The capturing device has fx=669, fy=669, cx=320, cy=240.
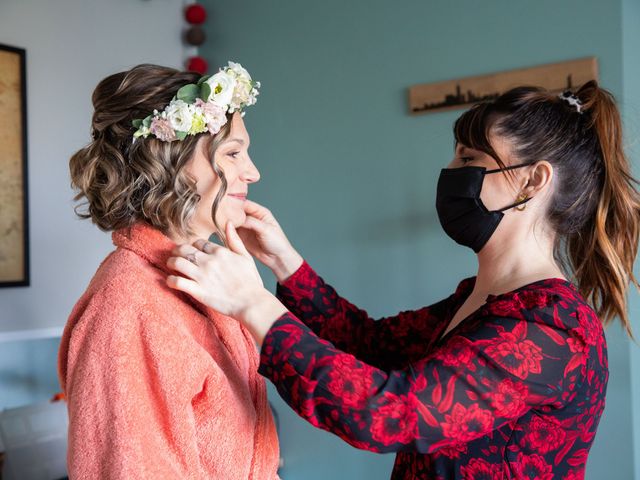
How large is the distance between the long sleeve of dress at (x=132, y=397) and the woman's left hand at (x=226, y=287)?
8 centimetres

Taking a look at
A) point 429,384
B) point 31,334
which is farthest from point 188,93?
point 31,334

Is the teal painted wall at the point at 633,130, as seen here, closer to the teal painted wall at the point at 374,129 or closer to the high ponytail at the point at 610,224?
the teal painted wall at the point at 374,129

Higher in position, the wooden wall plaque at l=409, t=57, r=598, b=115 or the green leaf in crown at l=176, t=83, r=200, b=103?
the wooden wall plaque at l=409, t=57, r=598, b=115

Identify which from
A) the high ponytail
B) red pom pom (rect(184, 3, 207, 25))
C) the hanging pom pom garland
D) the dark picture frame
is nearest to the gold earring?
the high ponytail

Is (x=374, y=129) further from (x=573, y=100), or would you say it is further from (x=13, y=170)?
(x=13, y=170)

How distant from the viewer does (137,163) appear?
120 centimetres

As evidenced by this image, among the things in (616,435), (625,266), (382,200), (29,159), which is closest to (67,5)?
(29,159)

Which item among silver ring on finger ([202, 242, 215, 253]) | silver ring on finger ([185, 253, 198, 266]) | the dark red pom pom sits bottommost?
silver ring on finger ([185, 253, 198, 266])

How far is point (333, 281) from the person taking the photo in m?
2.59

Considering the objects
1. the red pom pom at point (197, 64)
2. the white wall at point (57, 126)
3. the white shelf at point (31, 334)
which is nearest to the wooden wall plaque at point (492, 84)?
the red pom pom at point (197, 64)

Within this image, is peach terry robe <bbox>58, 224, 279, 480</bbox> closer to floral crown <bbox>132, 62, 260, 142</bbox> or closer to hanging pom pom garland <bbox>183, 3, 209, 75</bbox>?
floral crown <bbox>132, 62, 260, 142</bbox>

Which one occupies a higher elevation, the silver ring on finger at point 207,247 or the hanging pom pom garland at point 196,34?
the hanging pom pom garland at point 196,34

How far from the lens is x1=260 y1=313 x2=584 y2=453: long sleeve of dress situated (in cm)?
106

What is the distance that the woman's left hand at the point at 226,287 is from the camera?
1107mm
